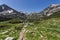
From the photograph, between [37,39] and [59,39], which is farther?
[37,39]

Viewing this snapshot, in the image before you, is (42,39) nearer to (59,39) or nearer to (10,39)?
(59,39)

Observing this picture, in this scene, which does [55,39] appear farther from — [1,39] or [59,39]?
[1,39]

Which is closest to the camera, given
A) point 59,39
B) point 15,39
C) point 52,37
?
point 59,39

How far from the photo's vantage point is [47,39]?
64.2m

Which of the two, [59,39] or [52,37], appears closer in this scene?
[59,39]

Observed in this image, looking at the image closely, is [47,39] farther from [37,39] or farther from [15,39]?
[15,39]

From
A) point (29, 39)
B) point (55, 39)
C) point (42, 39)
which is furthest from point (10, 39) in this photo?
point (55, 39)

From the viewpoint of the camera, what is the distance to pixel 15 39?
74.2 metres

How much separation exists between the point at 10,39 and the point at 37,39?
1227 centimetres

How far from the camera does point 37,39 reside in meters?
67.5

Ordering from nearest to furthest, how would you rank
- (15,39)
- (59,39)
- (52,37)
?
(59,39), (52,37), (15,39)

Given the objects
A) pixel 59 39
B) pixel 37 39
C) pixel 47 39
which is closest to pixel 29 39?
pixel 37 39

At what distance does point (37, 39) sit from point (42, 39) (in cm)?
297

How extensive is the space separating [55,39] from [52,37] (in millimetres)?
3077
